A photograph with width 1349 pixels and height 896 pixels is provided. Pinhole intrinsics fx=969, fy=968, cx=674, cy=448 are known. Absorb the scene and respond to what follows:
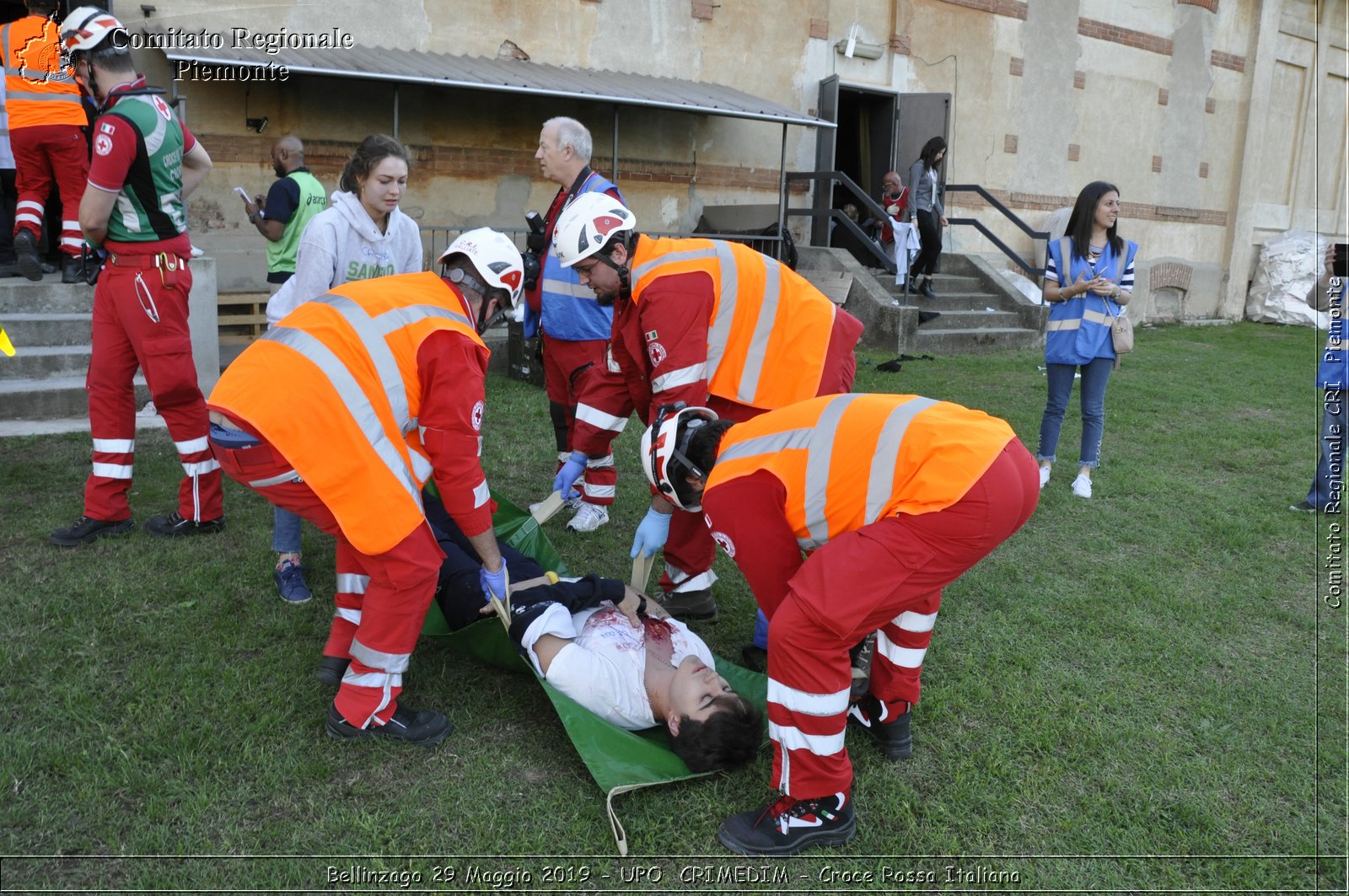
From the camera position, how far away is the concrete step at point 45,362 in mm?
6578

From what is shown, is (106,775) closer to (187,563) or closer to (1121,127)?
(187,563)

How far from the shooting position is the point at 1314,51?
60.8 ft

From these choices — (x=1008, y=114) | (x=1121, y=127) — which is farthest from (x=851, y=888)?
(x=1121, y=127)

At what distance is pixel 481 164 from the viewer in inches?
411

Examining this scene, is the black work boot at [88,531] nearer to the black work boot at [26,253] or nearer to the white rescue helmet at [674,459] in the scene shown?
the black work boot at [26,253]

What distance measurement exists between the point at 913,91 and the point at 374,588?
1283 cm

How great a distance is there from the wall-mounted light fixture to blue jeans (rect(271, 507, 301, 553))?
11.0 meters

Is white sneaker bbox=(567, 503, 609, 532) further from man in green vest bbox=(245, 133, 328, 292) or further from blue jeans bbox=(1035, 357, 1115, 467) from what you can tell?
blue jeans bbox=(1035, 357, 1115, 467)

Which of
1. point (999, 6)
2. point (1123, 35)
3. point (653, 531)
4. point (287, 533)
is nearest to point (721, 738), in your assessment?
point (653, 531)

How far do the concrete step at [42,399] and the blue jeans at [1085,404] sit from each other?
641 centimetres

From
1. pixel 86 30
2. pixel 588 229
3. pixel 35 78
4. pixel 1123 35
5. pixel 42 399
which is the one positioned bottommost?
pixel 42 399

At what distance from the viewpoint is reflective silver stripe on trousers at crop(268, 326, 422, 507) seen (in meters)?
2.93

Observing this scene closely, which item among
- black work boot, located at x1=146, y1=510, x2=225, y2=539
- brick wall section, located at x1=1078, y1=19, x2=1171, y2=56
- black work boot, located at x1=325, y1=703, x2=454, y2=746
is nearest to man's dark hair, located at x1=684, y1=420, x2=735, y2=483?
black work boot, located at x1=325, y1=703, x2=454, y2=746

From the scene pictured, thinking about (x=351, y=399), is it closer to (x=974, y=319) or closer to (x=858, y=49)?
(x=974, y=319)
